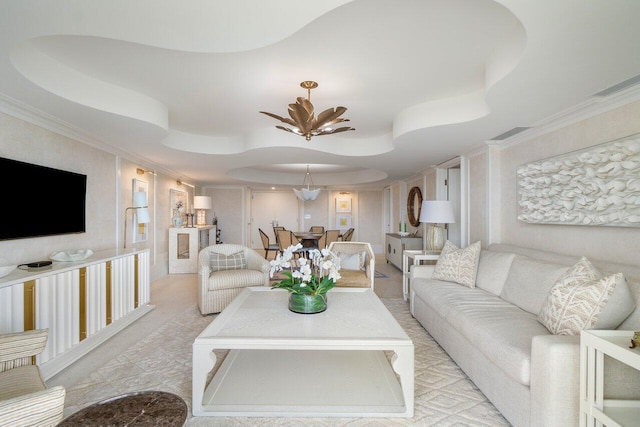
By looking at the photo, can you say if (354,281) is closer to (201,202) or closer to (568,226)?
(568,226)

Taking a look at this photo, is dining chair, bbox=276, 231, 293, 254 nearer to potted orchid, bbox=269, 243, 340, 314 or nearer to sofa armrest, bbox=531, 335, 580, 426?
potted orchid, bbox=269, 243, 340, 314

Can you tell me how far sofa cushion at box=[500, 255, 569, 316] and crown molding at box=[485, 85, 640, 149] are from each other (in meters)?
1.29

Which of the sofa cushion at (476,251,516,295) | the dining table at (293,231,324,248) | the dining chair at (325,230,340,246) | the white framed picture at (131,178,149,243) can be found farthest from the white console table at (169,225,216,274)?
the sofa cushion at (476,251,516,295)

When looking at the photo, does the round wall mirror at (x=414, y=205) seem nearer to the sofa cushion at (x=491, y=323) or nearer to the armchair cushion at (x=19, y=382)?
the sofa cushion at (x=491, y=323)

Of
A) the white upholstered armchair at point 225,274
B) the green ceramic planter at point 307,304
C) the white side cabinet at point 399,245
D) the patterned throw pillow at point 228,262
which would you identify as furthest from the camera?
the white side cabinet at point 399,245

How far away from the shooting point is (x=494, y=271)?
301 centimetres

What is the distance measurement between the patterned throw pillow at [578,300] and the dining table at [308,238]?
216 inches

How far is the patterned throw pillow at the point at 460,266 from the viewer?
3.20 m

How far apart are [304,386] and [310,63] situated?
2.45 metres

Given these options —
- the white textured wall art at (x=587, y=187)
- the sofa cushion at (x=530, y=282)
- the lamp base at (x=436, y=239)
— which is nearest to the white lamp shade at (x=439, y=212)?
the lamp base at (x=436, y=239)

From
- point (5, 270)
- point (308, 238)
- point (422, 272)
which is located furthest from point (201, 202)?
point (422, 272)

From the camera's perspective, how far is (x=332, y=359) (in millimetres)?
2488

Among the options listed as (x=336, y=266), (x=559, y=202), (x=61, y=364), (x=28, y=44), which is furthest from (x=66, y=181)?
(x=559, y=202)

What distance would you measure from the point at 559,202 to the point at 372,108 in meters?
2.06
